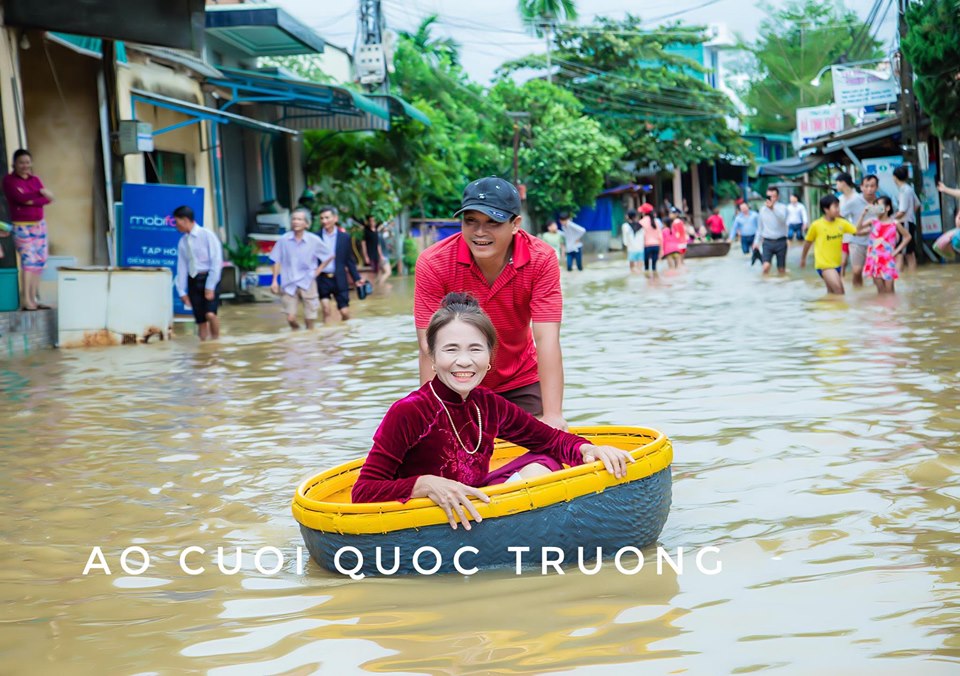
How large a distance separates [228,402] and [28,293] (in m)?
5.51

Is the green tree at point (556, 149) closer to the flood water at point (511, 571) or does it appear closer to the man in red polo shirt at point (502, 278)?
the flood water at point (511, 571)

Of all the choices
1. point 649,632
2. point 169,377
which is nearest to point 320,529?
point 649,632

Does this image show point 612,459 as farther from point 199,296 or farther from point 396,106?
point 396,106

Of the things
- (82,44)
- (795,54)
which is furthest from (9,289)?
(795,54)

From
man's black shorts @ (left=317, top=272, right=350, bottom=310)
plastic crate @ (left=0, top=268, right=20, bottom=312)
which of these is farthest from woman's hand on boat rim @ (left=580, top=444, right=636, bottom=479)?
man's black shorts @ (left=317, top=272, right=350, bottom=310)

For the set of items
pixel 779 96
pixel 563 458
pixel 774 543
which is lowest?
pixel 774 543

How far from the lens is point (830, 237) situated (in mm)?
15664

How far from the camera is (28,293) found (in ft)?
44.8

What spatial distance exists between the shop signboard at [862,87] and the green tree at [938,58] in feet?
20.8

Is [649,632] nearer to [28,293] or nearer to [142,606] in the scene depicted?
[142,606]

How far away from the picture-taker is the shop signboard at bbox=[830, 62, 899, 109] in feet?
79.6

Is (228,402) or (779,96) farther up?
(779,96)

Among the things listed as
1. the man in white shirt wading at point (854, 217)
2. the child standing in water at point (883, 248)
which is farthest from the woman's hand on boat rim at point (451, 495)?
the man in white shirt wading at point (854, 217)

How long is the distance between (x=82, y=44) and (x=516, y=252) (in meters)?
12.7
